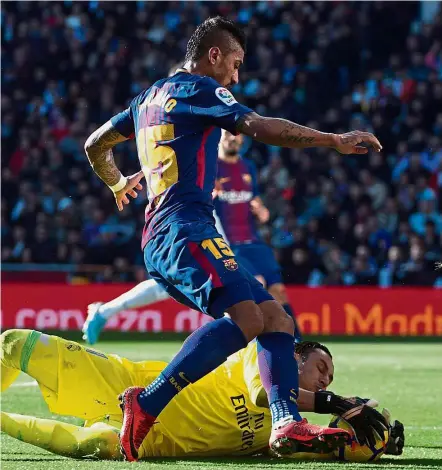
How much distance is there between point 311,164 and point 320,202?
33.3 inches

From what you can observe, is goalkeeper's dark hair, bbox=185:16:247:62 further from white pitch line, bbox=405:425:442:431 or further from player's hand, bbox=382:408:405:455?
white pitch line, bbox=405:425:442:431

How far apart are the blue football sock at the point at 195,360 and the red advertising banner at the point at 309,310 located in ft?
36.2

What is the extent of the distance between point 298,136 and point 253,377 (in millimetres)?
1205

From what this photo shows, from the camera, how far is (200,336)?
16.6 ft

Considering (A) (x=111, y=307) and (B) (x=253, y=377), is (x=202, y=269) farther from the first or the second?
(A) (x=111, y=307)

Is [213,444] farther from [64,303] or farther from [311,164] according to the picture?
[311,164]

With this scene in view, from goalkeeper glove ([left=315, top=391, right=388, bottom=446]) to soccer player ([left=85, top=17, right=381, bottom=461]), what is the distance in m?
0.02

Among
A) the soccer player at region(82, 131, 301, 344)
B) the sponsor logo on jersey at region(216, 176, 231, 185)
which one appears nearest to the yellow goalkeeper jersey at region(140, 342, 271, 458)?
the soccer player at region(82, 131, 301, 344)

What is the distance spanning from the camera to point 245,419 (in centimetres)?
537

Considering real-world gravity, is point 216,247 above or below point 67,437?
above

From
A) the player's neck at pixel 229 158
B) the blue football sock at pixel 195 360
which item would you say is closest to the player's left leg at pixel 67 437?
the blue football sock at pixel 195 360

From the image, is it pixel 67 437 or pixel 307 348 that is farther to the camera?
pixel 307 348

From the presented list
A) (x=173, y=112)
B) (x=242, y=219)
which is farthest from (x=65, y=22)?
(x=173, y=112)

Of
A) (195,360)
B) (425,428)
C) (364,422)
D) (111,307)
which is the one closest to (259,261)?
(111,307)
